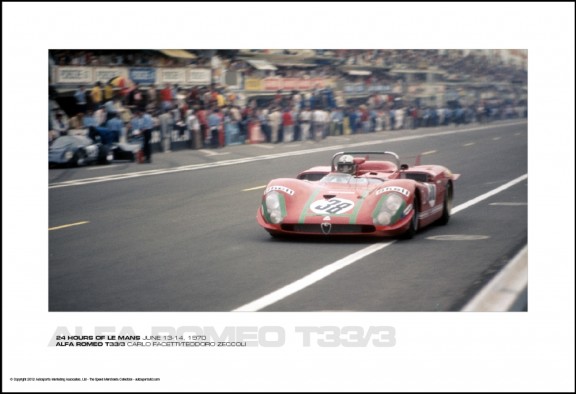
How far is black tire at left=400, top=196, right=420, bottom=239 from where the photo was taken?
10781mm

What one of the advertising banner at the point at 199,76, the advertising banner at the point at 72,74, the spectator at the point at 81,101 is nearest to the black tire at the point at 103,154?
the spectator at the point at 81,101

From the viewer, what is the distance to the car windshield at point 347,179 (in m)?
11.1

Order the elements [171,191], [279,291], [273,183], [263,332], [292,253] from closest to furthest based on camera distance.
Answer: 1. [263,332]
2. [279,291]
3. [292,253]
4. [273,183]
5. [171,191]

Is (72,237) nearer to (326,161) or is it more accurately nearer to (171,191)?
(171,191)

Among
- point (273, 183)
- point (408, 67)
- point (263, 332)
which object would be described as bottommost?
point (263, 332)

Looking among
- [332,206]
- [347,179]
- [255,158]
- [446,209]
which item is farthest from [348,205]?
[255,158]

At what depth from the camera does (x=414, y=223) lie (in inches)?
432

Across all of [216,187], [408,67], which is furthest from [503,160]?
[216,187]

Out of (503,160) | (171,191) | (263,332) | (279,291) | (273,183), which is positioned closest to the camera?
(263,332)

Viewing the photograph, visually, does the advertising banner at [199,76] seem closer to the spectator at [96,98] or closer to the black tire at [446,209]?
the spectator at [96,98]

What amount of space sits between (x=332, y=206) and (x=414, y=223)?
101 centimetres

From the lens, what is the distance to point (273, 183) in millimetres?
11023

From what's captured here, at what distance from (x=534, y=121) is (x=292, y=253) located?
10.9 ft

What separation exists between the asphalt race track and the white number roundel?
1.15 feet
